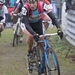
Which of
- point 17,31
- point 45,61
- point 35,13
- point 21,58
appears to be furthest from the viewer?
point 17,31

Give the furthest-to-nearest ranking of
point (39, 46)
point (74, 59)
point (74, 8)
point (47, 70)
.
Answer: point (74, 8)
point (74, 59)
point (39, 46)
point (47, 70)

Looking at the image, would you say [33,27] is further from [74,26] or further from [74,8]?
[74,8]

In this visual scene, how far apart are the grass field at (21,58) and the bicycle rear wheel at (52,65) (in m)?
1.81

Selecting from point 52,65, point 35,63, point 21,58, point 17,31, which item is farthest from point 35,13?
point 17,31

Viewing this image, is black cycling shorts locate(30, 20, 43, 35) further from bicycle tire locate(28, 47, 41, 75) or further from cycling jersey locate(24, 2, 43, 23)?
bicycle tire locate(28, 47, 41, 75)

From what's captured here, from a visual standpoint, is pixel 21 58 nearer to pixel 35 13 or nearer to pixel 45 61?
pixel 35 13

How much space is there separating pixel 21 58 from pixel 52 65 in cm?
422

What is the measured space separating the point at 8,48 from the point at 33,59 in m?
5.29

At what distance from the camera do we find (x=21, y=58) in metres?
11.2

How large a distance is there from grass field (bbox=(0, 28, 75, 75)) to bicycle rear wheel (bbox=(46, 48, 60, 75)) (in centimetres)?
181

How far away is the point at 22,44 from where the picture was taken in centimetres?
1441

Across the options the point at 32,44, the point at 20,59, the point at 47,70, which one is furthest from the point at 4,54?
the point at 47,70

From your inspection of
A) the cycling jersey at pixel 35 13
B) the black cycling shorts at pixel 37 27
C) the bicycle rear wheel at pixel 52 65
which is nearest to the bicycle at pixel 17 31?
the black cycling shorts at pixel 37 27

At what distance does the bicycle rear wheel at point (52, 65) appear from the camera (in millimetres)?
6848
